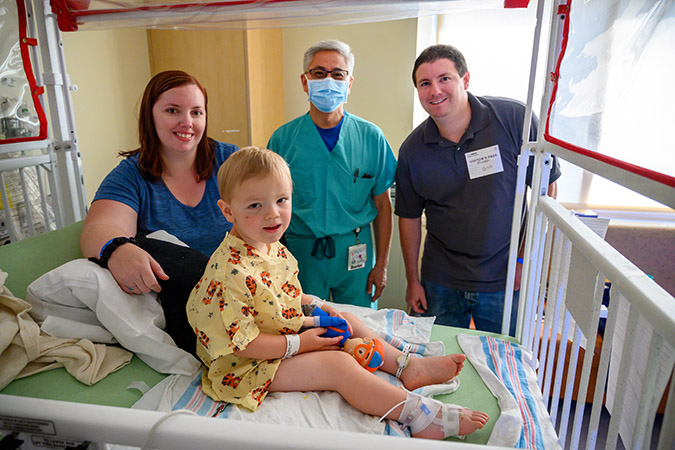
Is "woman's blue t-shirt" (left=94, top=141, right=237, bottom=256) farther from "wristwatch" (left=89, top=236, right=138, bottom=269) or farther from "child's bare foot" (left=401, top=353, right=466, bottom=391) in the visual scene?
"child's bare foot" (left=401, top=353, right=466, bottom=391)

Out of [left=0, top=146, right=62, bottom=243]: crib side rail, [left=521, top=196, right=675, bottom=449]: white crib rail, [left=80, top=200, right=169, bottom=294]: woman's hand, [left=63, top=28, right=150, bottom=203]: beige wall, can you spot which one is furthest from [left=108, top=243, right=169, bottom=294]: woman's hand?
[left=63, top=28, right=150, bottom=203]: beige wall

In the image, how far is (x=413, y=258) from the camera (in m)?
2.23

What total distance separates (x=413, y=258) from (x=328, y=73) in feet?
3.21

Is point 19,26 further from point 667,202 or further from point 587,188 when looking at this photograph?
point 587,188

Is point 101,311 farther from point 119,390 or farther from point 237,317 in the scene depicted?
point 237,317

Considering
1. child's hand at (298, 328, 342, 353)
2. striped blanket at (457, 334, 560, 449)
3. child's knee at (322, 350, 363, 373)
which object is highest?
child's hand at (298, 328, 342, 353)

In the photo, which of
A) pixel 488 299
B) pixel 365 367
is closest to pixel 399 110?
pixel 488 299

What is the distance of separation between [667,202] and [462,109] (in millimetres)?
1356

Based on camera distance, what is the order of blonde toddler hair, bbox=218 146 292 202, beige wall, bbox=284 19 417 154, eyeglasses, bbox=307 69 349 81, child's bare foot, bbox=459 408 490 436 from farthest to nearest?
beige wall, bbox=284 19 417 154 < eyeglasses, bbox=307 69 349 81 < blonde toddler hair, bbox=218 146 292 202 < child's bare foot, bbox=459 408 490 436

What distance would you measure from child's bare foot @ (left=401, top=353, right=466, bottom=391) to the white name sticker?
873mm

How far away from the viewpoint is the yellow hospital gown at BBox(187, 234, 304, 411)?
46.2 inches

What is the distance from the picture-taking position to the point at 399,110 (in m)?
3.71

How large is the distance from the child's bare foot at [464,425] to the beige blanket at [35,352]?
0.91 meters

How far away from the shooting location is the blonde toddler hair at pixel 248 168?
1248 millimetres
